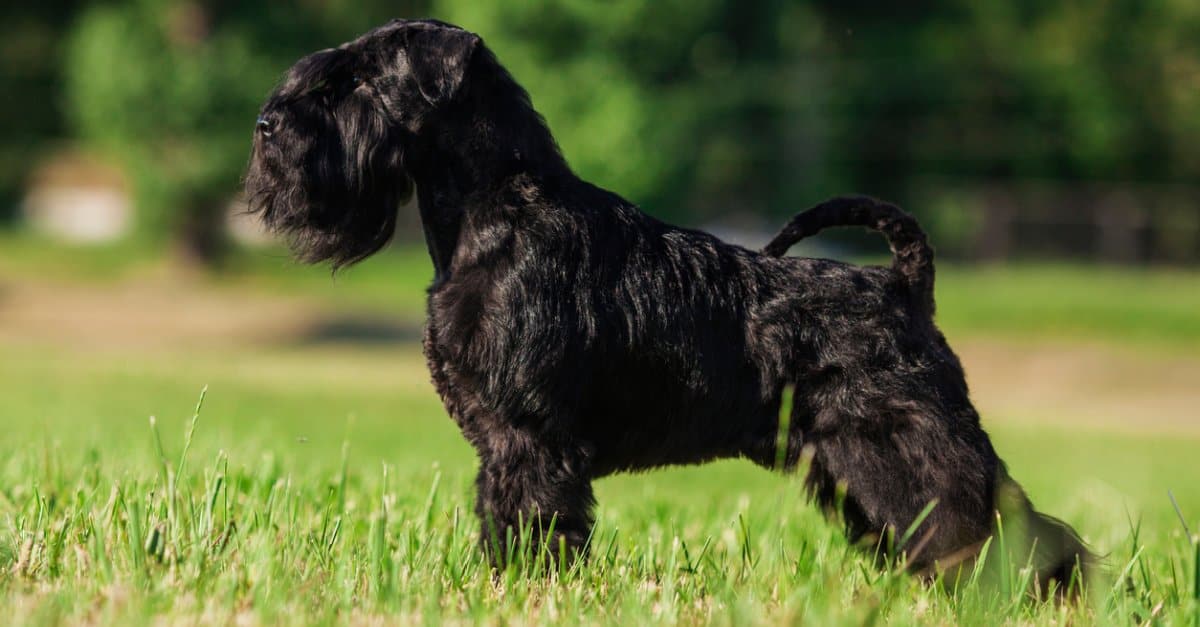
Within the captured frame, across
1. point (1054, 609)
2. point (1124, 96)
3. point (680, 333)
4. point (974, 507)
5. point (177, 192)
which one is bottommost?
point (1054, 609)

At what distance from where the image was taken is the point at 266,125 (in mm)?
3906

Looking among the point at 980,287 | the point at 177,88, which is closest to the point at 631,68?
the point at 177,88

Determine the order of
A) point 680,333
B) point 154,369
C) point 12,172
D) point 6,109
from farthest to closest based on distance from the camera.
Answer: point 12,172, point 6,109, point 154,369, point 680,333

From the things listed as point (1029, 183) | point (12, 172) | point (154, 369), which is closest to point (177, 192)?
point (154, 369)

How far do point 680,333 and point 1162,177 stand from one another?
42.5 meters

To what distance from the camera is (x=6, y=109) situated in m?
33.9

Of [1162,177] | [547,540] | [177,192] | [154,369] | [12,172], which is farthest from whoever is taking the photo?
[1162,177]

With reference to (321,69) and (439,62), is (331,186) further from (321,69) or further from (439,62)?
(439,62)

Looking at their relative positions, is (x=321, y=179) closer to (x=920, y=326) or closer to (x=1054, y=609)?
(x=920, y=326)

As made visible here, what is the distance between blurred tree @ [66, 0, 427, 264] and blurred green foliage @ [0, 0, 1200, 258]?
4cm

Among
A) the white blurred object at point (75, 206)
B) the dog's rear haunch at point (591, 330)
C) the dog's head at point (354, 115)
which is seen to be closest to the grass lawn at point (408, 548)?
the dog's rear haunch at point (591, 330)

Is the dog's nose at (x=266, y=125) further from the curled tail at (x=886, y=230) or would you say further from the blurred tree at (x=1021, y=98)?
the blurred tree at (x=1021, y=98)

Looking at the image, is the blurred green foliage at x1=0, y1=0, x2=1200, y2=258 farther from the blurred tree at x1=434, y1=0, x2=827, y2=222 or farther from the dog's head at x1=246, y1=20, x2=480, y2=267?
the dog's head at x1=246, y1=20, x2=480, y2=267

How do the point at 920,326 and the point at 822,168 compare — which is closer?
the point at 920,326
